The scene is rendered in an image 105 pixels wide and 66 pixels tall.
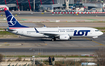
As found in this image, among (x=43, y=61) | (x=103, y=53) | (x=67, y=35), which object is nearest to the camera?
(x=103, y=53)

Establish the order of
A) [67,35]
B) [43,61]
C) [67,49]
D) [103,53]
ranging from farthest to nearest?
[67,35] → [67,49] → [43,61] → [103,53]

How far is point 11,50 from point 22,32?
434 inches

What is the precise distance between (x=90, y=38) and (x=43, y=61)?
29.2 meters

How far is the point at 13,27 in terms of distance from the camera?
54219 millimetres

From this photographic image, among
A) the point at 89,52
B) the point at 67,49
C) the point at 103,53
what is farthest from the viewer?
the point at 67,49

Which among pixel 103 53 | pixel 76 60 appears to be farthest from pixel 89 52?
pixel 103 53

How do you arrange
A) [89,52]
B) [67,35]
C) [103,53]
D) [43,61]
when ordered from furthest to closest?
[67,35], [89,52], [43,61], [103,53]

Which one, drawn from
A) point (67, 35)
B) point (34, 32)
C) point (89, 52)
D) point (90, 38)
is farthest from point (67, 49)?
point (90, 38)

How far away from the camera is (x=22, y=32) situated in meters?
53.9

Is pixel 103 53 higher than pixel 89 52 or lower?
higher

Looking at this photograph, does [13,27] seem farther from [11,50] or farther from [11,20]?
[11,50]

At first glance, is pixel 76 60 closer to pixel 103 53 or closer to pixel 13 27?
pixel 103 53

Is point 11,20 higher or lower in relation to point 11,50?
higher

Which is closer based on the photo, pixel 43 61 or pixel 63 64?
pixel 63 64
